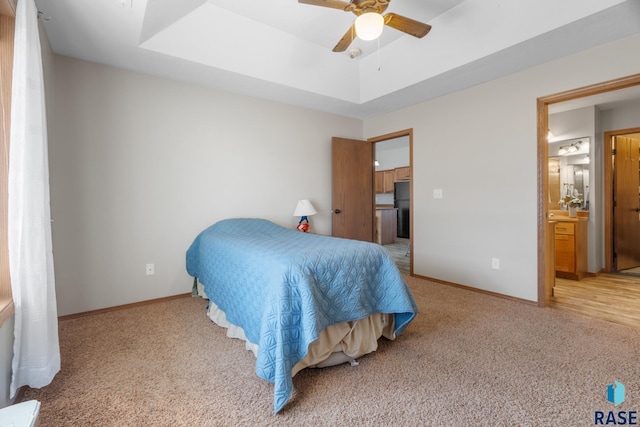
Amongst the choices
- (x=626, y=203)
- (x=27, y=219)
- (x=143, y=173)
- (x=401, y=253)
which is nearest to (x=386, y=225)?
(x=401, y=253)

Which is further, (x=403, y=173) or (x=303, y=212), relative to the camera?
(x=403, y=173)

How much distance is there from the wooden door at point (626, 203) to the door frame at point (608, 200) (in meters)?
0.10

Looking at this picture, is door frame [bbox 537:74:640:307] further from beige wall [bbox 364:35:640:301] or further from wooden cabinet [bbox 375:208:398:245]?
wooden cabinet [bbox 375:208:398:245]

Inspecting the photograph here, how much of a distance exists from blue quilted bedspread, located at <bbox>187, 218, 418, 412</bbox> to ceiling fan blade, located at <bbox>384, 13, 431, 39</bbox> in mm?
1602

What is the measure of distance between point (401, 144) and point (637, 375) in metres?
6.03

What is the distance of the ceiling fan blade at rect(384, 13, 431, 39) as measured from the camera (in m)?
2.02

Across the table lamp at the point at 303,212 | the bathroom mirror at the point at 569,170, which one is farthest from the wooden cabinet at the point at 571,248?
the table lamp at the point at 303,212

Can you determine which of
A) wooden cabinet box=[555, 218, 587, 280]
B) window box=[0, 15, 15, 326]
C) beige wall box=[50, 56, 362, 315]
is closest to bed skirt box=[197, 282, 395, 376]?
window box=[0, 15, 15, 326]

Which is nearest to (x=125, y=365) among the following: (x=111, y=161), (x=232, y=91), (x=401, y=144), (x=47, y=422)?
(x=47, y=422)

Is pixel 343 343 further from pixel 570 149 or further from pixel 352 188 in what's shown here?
pixel 570 149

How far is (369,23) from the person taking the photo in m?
1.81

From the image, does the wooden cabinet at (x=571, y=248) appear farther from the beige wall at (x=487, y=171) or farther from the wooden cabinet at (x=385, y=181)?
the wooden cabinet at (x=385, y=181)

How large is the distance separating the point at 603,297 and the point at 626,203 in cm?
214

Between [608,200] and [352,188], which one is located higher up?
[352,188]
